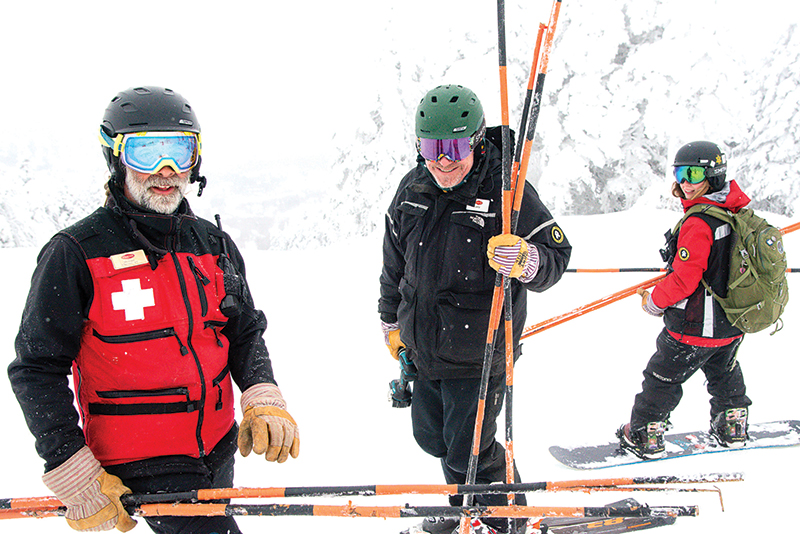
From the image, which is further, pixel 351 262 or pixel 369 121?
pixel 369 121

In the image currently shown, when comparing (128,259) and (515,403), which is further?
(515,403)

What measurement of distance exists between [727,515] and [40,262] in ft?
12.6

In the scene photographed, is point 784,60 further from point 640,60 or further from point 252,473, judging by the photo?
point 252,473

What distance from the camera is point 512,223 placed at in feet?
7.98

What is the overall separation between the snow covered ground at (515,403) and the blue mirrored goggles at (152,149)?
2148 millimetres

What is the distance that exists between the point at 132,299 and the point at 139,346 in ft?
0.56

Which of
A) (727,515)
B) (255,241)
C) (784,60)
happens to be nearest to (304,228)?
(784,60)

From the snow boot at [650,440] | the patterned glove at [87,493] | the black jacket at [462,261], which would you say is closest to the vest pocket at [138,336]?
the patterned glove at [87,493]

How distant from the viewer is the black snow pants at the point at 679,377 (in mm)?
3596

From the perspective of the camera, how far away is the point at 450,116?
247 cm

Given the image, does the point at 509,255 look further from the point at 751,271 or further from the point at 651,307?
the point at 751,271

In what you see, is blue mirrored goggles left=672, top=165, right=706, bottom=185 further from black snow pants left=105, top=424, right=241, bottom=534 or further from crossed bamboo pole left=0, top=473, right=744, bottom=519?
black snow pants left=105, top=424, right=241, bottom=534

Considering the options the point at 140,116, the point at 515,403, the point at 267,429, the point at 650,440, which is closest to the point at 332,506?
the point at 267,429

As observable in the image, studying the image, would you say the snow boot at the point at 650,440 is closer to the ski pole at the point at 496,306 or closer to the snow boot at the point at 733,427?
the snow boot at the point at 733,427
